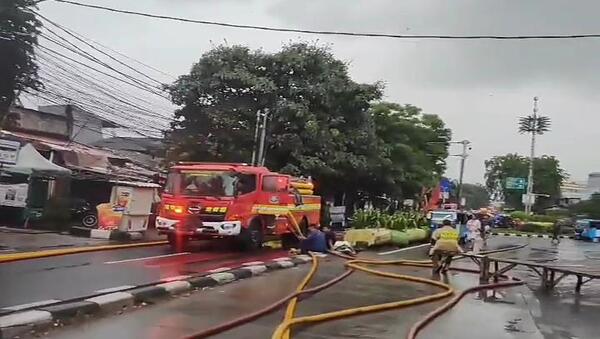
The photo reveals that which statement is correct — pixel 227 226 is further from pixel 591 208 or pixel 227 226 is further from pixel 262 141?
pixel 591 208

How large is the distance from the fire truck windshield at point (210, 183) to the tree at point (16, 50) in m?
4.61

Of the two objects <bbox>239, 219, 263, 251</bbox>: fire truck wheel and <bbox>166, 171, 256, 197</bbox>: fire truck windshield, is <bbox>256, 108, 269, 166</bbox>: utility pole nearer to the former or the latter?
<bbox>239, 219, 263, 251</bbox>: fire truck wheel

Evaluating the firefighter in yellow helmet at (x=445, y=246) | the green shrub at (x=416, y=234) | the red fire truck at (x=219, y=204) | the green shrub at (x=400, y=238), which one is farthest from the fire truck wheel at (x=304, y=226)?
the firefighter in yellow helmet at (x=445, y=246)

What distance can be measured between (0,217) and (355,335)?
18.3 metres

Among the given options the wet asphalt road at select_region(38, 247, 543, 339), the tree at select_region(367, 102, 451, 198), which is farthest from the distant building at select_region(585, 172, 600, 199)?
the wet asphalt road at select_region(38, 247, 543, 339)

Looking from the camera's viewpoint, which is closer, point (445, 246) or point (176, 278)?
point (176, 278)

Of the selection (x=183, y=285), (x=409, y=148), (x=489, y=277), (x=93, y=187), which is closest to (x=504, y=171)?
(x=409, y=148)

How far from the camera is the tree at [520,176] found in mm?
95562

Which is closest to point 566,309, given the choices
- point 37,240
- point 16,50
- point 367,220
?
point 37,240

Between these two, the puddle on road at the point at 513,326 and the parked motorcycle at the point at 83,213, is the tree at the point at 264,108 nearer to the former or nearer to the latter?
the parked motorcycle at the point at 83,213

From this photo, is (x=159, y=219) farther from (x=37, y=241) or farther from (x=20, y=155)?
(x=20, y=155)

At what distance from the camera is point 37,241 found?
1858 cm

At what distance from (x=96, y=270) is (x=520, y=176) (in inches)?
3614

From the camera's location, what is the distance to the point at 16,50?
18.3 metres
